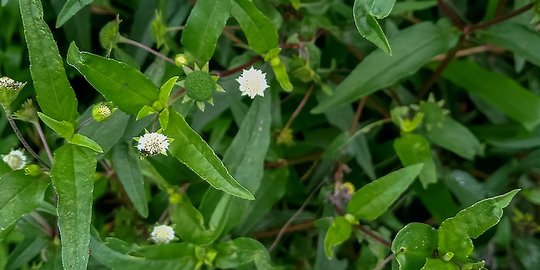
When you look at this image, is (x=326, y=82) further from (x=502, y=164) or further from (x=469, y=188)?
(x=502, y=164)

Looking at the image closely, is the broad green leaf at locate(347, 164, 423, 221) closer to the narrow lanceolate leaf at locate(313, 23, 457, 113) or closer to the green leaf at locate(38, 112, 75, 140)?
the narrow lanceolate leaf at locate(313, 23, 457, 113)

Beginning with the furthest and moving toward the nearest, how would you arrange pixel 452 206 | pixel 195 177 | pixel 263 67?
pixel 452 206
pixel 195 177
pixel 263 67

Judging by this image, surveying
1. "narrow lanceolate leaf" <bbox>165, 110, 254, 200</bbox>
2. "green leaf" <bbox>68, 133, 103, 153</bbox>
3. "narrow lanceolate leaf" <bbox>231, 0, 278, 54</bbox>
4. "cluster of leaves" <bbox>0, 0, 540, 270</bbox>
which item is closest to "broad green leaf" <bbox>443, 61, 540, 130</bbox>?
"cluster of leaves" <bbox>0, 0, 540, 270</bbox>

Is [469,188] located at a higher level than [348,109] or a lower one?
lower

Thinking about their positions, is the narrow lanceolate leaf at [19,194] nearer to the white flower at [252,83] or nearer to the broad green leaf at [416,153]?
the white flower at [252,83]

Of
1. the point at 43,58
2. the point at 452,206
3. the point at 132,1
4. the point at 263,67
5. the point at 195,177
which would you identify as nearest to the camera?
the point at 43,58

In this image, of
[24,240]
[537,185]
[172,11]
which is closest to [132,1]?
[172,11]

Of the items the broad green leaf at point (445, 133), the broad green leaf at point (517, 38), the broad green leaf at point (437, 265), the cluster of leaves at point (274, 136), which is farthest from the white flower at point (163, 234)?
the broad green leaf at point (517, 38)
